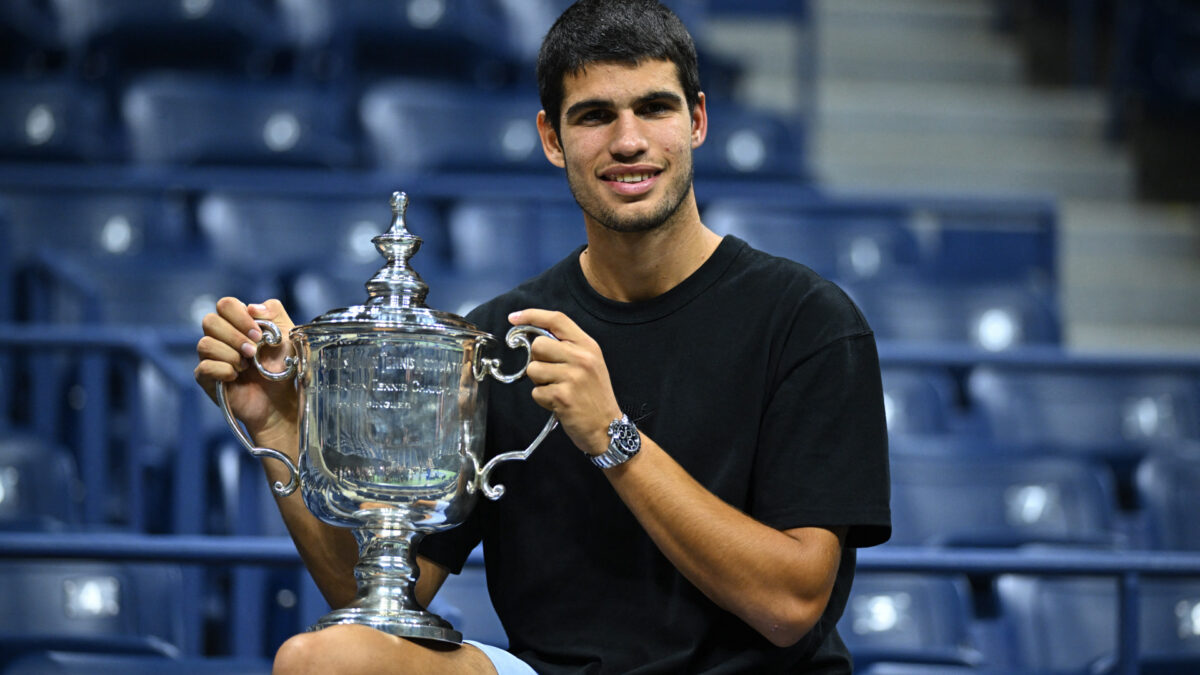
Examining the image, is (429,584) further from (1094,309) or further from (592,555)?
(1094,309)

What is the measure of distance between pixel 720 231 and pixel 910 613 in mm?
1738

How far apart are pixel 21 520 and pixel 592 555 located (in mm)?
1686

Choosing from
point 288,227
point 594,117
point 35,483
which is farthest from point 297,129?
point 594,117

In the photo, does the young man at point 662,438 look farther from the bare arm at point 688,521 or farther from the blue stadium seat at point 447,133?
the blue stadium seat at point 447,133

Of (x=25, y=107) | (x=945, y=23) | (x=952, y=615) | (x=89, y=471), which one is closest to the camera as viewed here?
(x=952, y=615)

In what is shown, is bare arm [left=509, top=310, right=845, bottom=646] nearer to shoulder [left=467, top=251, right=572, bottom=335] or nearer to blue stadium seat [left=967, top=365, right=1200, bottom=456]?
shoulder [left=467, top=251, right=572, bottom=335]

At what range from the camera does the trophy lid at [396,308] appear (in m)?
1.58

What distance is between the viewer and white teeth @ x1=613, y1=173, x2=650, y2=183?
5.54 feet

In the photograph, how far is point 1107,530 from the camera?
3314 millimetres

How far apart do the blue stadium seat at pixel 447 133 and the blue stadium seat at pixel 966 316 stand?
125 centimetres

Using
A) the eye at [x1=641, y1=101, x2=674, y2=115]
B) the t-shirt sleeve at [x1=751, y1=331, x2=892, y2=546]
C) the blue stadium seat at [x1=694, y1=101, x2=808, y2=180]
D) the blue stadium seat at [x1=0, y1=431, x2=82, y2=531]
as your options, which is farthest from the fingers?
the blue stadium seat at [x1=694, y1=101, x2=808, y2=180]

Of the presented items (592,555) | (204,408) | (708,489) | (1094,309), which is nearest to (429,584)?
(592,555)

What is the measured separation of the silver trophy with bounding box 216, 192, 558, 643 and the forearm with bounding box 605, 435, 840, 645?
12 centimetres

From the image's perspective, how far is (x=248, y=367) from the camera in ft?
5.68
